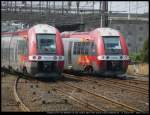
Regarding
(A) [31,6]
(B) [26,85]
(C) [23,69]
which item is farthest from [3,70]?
(A) [31,6]

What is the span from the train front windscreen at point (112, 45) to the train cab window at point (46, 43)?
392 centimetres

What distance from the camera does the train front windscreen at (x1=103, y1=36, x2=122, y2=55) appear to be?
27906 mm

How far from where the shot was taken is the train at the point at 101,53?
2789cm

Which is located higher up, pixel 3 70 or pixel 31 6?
pixel 31 6

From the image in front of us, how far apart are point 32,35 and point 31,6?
25899 mm

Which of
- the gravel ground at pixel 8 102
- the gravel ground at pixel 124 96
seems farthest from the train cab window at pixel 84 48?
the gravel ground at pixel 8 102

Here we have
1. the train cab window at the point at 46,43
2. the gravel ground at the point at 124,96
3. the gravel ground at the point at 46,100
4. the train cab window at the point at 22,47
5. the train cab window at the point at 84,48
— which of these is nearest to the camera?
the gravel ground at the point at 46,100

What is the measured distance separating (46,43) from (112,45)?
4643 millimetres

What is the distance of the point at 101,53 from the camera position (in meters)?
28.0

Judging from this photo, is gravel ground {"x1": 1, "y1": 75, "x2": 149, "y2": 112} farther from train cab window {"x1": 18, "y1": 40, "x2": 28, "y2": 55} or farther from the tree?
the tree

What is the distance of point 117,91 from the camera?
2081cm

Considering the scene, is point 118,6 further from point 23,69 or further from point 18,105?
point 18,105

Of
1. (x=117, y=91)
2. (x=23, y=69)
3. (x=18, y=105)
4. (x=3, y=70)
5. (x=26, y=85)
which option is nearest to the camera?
(x=18, y=105)

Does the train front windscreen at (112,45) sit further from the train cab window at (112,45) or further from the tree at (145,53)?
the tree at (145,53)
